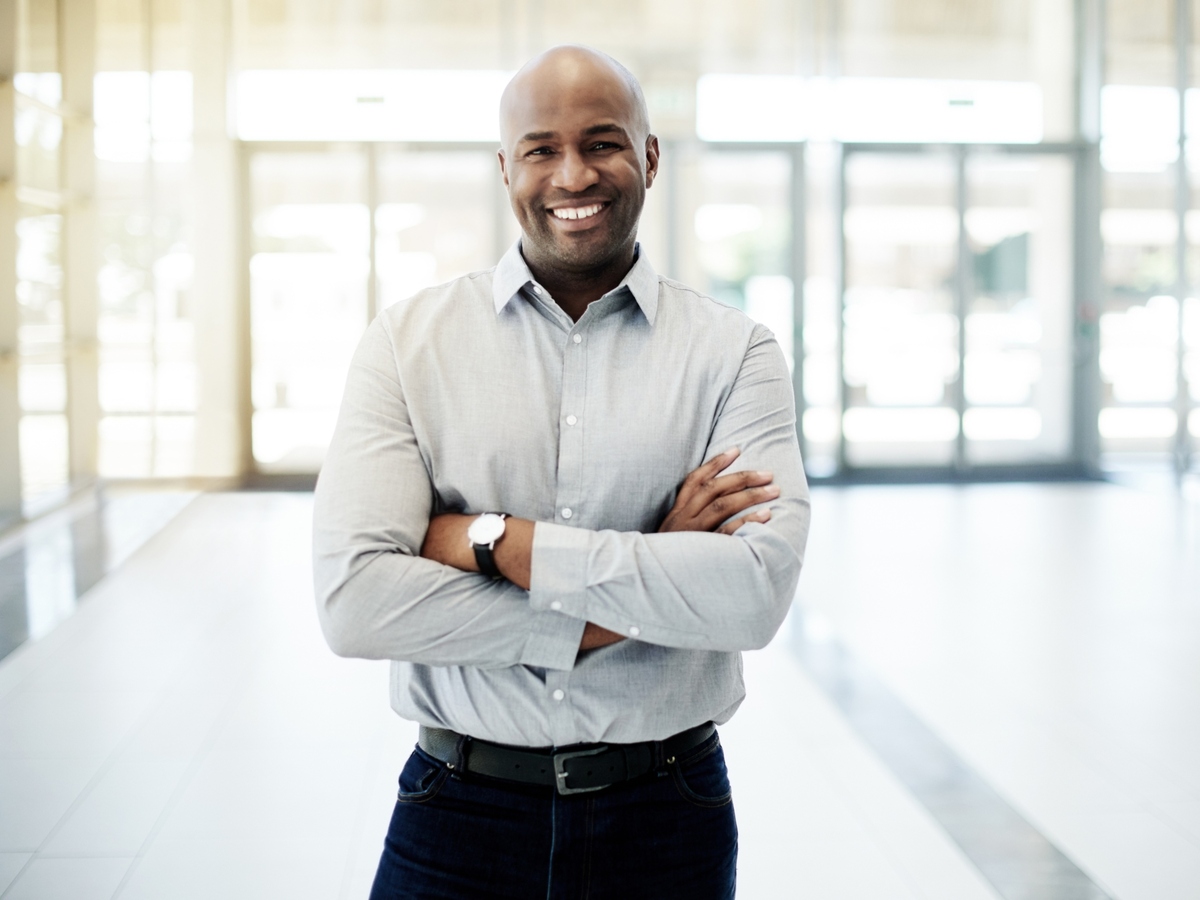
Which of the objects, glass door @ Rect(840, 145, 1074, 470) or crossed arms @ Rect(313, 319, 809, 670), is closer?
crossed arms @ Rect(313, 319, 809, 670)

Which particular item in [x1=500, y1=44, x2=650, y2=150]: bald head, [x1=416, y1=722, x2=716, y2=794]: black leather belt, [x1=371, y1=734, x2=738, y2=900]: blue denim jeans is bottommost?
[x1=371, y1=734, x2=738, y2=900]: blue denim jeans

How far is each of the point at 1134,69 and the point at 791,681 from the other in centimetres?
770

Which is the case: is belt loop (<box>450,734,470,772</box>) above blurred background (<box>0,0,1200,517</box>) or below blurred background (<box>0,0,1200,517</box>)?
below

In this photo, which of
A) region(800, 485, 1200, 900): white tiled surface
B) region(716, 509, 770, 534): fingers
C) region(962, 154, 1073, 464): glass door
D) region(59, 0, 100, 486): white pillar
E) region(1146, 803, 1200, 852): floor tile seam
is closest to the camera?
region(716, 509, 770, 534): fingers

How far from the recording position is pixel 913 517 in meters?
8.02

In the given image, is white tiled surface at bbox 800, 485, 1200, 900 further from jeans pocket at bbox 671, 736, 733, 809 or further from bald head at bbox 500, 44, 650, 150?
bald head at bbox 500, 44, 650, 150

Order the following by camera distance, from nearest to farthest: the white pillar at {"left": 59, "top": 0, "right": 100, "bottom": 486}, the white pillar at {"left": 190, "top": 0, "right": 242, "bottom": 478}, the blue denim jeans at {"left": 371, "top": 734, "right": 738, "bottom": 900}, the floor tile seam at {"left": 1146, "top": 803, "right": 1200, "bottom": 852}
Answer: the blue denim jeans at {"left": 371, "top": 734, "right": 738, "bottom": 900}, the floor tile seam at {"left": 1146, "top": 803, "right": 1200, "bottom": 852}, the white pillar at {"left": 59, "top": 0, "right": 100, "bottom": 486}, the white pillar at {"left": 190, "top": 0, "right": 242, "bottom": 478}

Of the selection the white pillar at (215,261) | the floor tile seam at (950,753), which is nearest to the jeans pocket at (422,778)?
the floor tile seam at (950,753)

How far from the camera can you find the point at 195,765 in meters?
3.61

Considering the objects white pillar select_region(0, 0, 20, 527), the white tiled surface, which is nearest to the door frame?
the white tiled surface

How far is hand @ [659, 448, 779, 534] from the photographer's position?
56.7 inches

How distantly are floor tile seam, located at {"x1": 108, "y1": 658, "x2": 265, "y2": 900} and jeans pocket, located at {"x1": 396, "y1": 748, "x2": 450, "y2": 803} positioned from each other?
69.7 inches

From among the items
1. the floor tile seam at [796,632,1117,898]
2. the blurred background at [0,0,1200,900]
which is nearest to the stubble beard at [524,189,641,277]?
the blurred background at [0,0,1200,900]

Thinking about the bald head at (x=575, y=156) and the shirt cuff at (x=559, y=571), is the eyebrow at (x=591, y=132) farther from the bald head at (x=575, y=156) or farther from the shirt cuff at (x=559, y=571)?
the shirt cuff at (x=559, y=571)
